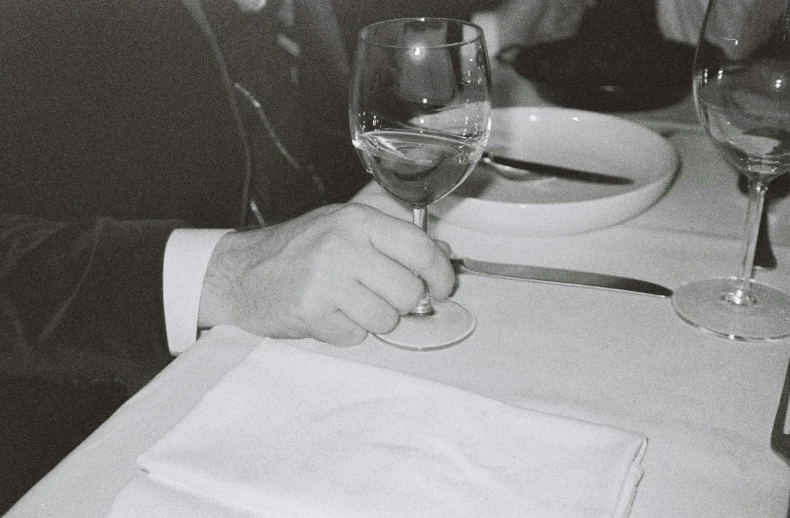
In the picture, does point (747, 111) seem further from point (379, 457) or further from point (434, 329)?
point (379, 457)

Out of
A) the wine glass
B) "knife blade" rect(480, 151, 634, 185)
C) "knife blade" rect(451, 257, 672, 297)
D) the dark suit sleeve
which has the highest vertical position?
the wine glass

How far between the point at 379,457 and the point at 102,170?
26.2 inches

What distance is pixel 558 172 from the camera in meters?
0.91

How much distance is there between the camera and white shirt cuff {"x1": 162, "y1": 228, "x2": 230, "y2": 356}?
28.3 inches

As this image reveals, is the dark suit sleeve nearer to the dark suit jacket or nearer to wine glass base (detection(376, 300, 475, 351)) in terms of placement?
the dark suit jacket

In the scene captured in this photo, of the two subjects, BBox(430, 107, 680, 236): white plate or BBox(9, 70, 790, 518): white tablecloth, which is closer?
BBox(9, 70, 790, 518): white tablecloth

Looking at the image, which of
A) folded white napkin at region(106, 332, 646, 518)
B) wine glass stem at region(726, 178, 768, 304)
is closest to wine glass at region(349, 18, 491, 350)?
folded white napkin at region(106, 332, 646, 518)

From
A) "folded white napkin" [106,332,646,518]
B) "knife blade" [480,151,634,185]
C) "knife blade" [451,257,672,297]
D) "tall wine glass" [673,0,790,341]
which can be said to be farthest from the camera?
"knife blade" [480,151,634,185]

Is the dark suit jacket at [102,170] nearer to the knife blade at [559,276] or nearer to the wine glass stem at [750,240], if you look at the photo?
the knife blade at [559,276]

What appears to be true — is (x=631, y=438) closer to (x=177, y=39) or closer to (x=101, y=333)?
(x=101, y=333)

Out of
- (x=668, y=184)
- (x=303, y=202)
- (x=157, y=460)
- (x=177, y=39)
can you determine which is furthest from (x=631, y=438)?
(x=303, y=202)

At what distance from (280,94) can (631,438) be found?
1004mm

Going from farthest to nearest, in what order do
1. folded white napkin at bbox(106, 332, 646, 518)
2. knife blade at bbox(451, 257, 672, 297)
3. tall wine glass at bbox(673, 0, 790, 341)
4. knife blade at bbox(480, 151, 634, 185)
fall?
knife blade at bbox(480, 151, 634, 185), knife blade at bbox(451, 257, 672, 297), tall wine glass at bbox(673, 0, 790, 341), folded white napkin at bbox(106, 332, 646, 518)

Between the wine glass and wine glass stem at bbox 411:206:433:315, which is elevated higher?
the wine glass
